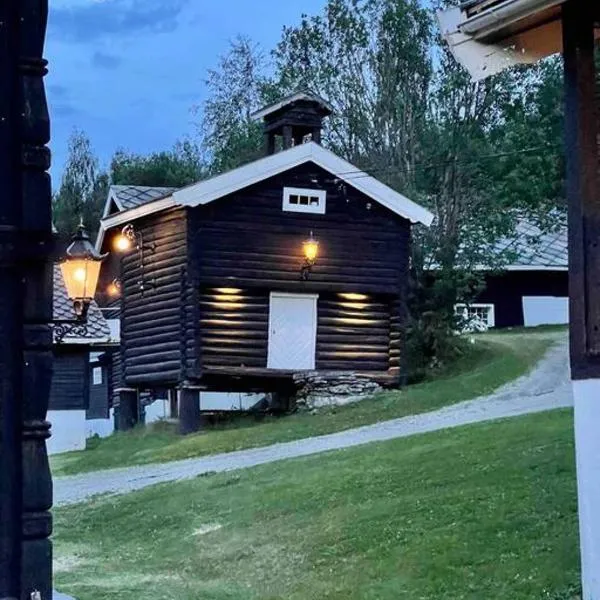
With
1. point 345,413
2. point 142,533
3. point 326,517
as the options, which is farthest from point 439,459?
point 345,413

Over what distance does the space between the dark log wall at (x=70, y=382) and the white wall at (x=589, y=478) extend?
78.0 ft

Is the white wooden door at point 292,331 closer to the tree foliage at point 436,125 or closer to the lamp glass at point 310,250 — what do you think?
the lamp glass at point 310,250

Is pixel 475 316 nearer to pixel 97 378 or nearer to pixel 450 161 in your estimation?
pixel 450 161

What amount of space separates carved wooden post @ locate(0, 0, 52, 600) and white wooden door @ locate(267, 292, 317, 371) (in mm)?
19743

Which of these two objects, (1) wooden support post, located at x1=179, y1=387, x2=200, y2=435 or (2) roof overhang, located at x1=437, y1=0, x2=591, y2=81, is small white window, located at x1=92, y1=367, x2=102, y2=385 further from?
(2) roof overhang, located at x1=437, y1=0, x2=591, y2=81

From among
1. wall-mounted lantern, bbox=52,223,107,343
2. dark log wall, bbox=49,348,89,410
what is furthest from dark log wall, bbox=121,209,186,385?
wall-mounted lantern, bbox=52,223,107,343

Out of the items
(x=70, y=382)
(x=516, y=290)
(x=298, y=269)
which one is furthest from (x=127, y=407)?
(x=516, y=290)

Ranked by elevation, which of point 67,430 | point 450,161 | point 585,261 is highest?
point 450,161

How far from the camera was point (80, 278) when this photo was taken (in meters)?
9.45

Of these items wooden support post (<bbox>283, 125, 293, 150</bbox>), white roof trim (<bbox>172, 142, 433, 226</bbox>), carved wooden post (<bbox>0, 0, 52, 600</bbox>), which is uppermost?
wooden support post (<bbox>283, 125, 293, 150</bbox>)

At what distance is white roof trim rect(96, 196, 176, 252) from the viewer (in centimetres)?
2491

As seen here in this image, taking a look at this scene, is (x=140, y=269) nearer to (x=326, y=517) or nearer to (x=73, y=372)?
(x=73, y=372)

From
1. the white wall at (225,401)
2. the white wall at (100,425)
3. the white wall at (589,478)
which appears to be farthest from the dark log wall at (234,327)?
the white wall at (589,478)

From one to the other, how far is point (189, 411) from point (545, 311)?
19422 mm
